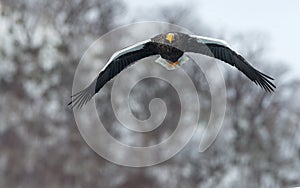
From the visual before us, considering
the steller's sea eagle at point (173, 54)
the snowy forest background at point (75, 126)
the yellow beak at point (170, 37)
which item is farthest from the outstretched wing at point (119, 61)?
the snowy forest background at point (75, 126)

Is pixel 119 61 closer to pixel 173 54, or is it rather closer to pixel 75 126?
pixel 173 54

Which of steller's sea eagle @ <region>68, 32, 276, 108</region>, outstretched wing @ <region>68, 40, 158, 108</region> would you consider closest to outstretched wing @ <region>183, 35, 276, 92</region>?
steller's sea eagle @ <region>68, 32, 276, 108</region>

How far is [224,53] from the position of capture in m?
8.63

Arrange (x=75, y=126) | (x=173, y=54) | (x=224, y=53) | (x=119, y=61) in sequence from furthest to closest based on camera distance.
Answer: (x=75, y=126) → (x=119, y=61) → (x=224, y=53) → (x=173, y=54)

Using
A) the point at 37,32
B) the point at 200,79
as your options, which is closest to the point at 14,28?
the point at 37,32

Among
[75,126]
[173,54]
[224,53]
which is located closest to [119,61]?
[173,54]

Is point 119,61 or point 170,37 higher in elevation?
point 119,61

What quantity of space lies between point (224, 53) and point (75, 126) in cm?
1276

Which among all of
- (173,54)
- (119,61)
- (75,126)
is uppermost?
(75,126)

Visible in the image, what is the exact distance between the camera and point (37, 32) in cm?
2108

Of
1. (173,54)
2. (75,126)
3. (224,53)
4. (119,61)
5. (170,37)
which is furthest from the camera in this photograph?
(75,126)

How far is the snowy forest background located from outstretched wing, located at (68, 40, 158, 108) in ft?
36.7

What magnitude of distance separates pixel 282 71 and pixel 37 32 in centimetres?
592

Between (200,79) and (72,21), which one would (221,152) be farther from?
(72,21)
